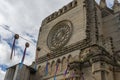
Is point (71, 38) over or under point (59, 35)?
under

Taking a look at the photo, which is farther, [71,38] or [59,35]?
[59,35]

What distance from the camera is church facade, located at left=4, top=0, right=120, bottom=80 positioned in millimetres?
19422

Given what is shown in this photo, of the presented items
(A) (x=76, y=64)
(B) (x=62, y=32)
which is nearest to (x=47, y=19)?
(B) (x=62, y=32)

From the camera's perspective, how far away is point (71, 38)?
21.8 meters

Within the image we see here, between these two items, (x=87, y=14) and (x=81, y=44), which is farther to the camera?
(x=87, y=14)

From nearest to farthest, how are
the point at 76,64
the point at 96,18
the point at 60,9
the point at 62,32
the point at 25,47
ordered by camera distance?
the point at 25,47
the point at 76,64
the point at 96,18
the point at 62,32
the point at 60,9

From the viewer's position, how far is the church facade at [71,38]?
19422 millimetres

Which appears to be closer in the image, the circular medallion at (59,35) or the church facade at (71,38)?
the church facade at (71,38)

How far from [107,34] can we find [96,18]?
2130mm

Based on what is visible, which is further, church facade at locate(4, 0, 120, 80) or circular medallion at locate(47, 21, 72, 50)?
circular medallion at locate(47, 21, 72, 50)

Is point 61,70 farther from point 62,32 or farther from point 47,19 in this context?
point 47,19

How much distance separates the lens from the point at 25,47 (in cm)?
1315

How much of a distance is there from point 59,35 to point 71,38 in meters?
2.81

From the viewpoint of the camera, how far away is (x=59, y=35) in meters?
24.3
